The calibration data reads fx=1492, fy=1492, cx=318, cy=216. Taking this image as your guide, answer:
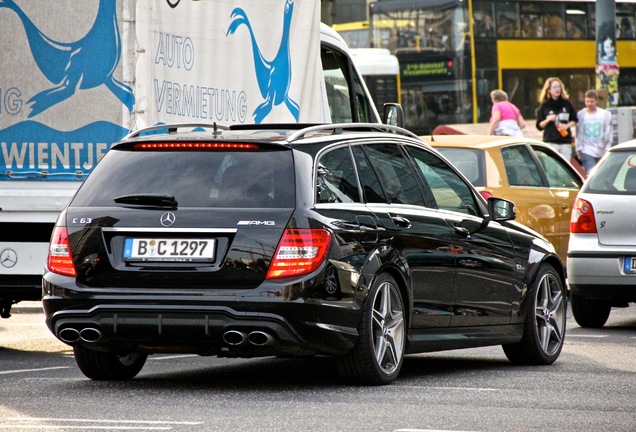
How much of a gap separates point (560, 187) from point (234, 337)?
334 inches

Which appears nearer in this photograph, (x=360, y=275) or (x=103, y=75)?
(x=360, y=275)

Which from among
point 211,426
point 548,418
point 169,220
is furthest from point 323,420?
point 169,220

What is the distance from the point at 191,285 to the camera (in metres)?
7.72

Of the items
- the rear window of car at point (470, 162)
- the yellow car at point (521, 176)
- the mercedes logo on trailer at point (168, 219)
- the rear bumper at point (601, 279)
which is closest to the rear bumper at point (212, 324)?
the mercedes logo on trailer at point (168, 219)

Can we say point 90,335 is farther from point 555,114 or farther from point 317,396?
point 555,114

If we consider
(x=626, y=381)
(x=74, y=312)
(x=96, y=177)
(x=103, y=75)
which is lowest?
(x=626, y=381)

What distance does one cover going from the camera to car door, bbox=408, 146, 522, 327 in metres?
9.21

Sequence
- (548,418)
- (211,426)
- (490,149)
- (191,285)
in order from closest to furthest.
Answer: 1. (211,426)
2. (548,418)
3. (191,285)
4. (490,149)

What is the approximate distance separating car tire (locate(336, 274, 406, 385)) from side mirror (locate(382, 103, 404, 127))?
485 cm

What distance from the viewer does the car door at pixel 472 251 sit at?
30.2 feet

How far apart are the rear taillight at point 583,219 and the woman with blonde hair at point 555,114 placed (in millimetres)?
10961

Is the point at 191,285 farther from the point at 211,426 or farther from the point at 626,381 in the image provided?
the point at 626,381

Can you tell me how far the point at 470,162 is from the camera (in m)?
14.8

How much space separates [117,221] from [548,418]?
8.23 feet
